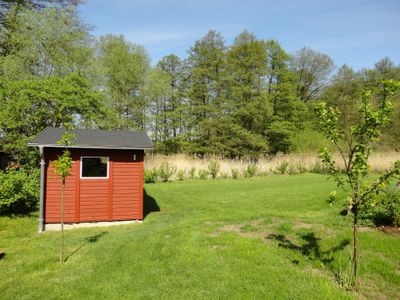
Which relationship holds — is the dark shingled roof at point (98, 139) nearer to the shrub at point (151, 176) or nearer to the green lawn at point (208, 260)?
the green lawn at point (208, 260)

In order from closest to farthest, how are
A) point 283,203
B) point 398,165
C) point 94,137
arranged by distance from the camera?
point 398,165 < point 94,137 < point 283,203

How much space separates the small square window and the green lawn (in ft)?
5.32

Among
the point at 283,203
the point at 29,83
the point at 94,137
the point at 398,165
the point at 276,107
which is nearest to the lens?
the point at 398,165

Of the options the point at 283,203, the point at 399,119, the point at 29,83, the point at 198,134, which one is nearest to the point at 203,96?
the point at 198,134

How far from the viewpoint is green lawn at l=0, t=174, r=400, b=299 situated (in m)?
4.73

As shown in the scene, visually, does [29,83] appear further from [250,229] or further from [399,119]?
[399,119]

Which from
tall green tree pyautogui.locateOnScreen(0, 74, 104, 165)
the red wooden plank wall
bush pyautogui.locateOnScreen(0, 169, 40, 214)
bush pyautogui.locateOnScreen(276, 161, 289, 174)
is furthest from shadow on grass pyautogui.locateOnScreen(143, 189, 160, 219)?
bush pyautogui.locateOnScreen(276, 161, 289, 174)

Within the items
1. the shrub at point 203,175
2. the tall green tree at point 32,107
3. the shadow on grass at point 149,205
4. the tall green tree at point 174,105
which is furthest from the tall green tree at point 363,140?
the tall green tree at point 174,105

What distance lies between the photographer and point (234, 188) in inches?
632

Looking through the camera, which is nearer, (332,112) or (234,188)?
(332,112)

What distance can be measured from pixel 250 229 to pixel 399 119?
76.4ft

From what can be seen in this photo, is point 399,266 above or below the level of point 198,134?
below

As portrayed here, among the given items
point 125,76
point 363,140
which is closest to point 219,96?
point 125,76

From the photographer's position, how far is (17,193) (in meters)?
10.7
